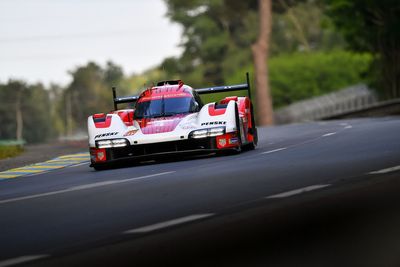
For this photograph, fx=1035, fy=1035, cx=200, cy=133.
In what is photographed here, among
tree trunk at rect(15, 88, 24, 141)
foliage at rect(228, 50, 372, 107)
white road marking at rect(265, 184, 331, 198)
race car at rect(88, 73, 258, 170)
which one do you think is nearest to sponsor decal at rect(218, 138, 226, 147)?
race car at rect(88, 73, 258, 170)

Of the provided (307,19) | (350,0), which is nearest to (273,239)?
(350,0)

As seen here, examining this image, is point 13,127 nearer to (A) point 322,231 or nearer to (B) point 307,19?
(B) point 307,19

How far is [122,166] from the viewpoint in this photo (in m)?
17.9

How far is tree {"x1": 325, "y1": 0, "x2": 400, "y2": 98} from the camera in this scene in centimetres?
5369

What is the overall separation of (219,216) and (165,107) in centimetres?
970

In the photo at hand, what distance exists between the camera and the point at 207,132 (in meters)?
17.1

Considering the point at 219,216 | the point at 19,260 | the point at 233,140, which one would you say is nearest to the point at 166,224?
the point at 219,216

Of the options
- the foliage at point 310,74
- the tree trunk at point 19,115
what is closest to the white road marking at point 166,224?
the foliage at point 310,74

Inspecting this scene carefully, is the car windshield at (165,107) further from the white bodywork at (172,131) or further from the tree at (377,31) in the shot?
the tree at (377,31)

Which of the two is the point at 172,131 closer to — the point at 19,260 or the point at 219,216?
the point at 219,216

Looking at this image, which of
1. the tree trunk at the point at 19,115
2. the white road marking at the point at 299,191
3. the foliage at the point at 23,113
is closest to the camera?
the white road marking at the point at 299,191

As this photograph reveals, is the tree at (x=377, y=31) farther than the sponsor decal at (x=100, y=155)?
Yes

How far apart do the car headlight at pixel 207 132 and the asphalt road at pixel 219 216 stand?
192cm

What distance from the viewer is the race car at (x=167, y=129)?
55.7 ft
